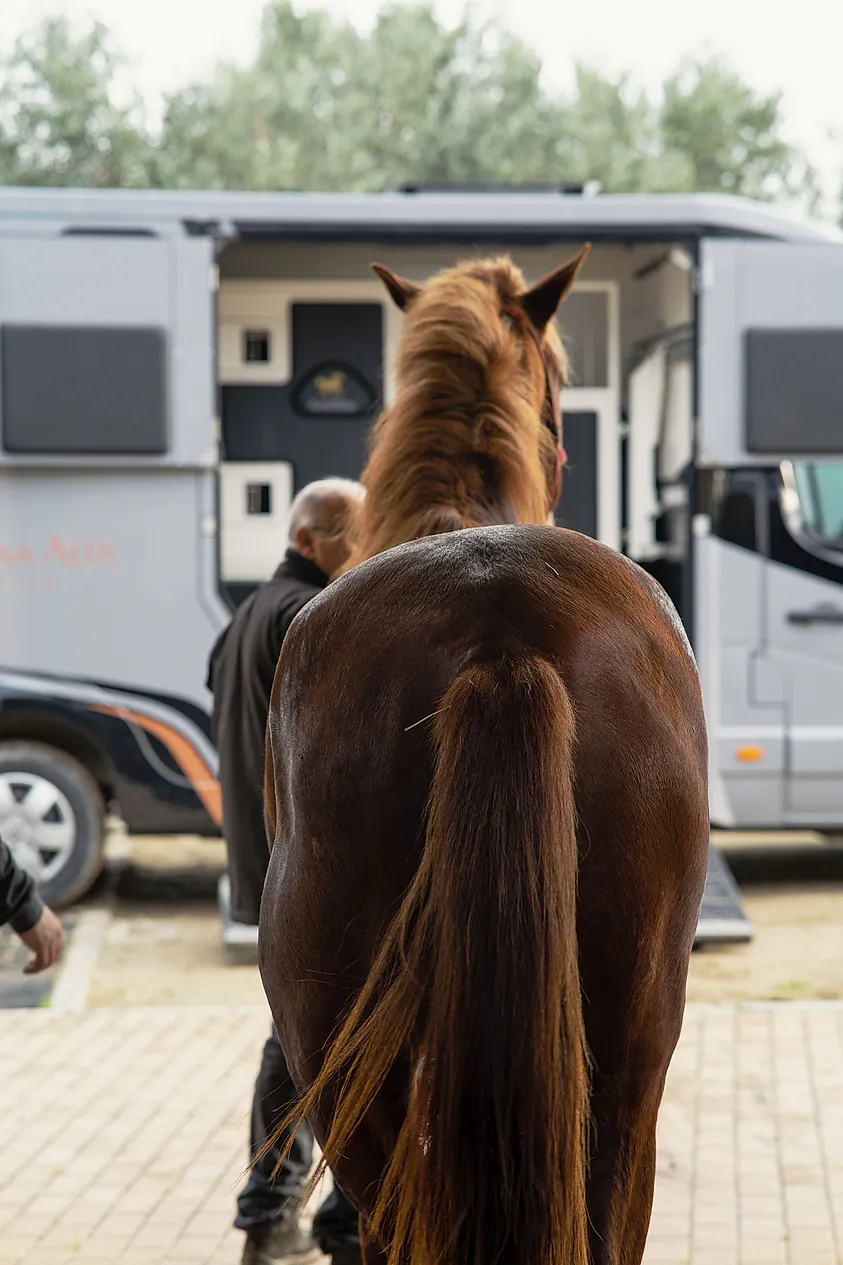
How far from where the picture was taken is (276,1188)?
3.39 m

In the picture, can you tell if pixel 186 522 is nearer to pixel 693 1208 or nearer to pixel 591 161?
pixel 693 1208

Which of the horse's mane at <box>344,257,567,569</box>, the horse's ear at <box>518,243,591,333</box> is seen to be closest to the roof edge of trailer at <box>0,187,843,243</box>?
the horse's ear at <box>518,243,591,333</box>

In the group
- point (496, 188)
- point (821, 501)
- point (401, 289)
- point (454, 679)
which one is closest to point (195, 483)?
point (496, 188)

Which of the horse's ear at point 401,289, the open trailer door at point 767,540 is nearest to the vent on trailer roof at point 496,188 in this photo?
the open trailer door at point 767,540

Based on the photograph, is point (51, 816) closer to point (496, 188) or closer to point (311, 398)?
point (311, 398)

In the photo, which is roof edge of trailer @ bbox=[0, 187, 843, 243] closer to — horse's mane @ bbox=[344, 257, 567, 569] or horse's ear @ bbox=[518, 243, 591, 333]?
horse's ear @ bbox=[518, 243, 591, 333]

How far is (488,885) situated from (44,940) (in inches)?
63.3

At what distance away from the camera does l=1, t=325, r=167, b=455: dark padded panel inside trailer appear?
22.6 ft

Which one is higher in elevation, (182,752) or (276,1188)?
(182,752)

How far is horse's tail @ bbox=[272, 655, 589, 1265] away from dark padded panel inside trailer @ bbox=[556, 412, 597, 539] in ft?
23.2

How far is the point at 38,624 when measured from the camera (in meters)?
6.99

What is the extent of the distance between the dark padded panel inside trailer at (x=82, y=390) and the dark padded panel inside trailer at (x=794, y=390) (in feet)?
9.44

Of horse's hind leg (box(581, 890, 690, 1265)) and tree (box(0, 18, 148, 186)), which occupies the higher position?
tree (box(0, 18, 148, 186))

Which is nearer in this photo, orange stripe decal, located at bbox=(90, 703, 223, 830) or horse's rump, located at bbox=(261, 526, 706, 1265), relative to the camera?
horse's rump, located at bbox=(261, 526, 706, 1265)
